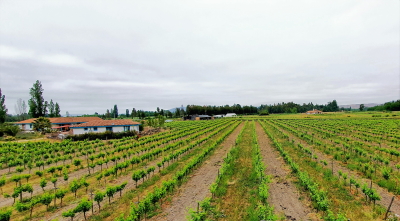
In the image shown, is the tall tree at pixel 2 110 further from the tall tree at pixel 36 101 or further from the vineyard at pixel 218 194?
the vineyard at pixel 218 194

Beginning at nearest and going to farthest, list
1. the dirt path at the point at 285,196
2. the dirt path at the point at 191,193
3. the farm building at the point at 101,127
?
the dirt path at the point at 285,196 → the dirt path at the point at 191,193 → the farm building at the point at 101,127

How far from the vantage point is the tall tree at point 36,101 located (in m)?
Answer: 66.9

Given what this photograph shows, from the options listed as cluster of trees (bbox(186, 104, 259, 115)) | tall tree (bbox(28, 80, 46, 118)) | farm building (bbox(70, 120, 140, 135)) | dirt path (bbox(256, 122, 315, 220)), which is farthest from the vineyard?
cluster of trees (bbox(186, 104, 259, 115))

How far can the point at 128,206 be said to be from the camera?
30.2 ft

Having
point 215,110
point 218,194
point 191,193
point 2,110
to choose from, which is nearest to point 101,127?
point 191,193

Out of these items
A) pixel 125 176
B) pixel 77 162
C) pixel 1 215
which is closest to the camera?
pixel 1 215

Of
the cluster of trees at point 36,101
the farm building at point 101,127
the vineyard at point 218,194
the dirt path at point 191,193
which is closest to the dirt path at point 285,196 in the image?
the vineyard at point 218,194

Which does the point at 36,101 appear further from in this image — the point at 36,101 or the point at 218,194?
the point at 218,194

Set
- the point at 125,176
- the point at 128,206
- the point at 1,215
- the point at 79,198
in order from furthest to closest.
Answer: the point at 125,176
the point at 79,198
the point at 128,206
the point at 1,215

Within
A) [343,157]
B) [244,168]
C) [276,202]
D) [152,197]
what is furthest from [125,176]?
[343,157]

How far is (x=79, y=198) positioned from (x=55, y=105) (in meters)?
104

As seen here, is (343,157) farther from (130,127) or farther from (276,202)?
(130,127)

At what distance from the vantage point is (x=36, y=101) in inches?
2680

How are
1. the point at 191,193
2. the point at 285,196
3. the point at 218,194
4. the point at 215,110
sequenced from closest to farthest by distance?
the point at 285,196
the point at 218,194
the point at 191,193
the point at 215,110
